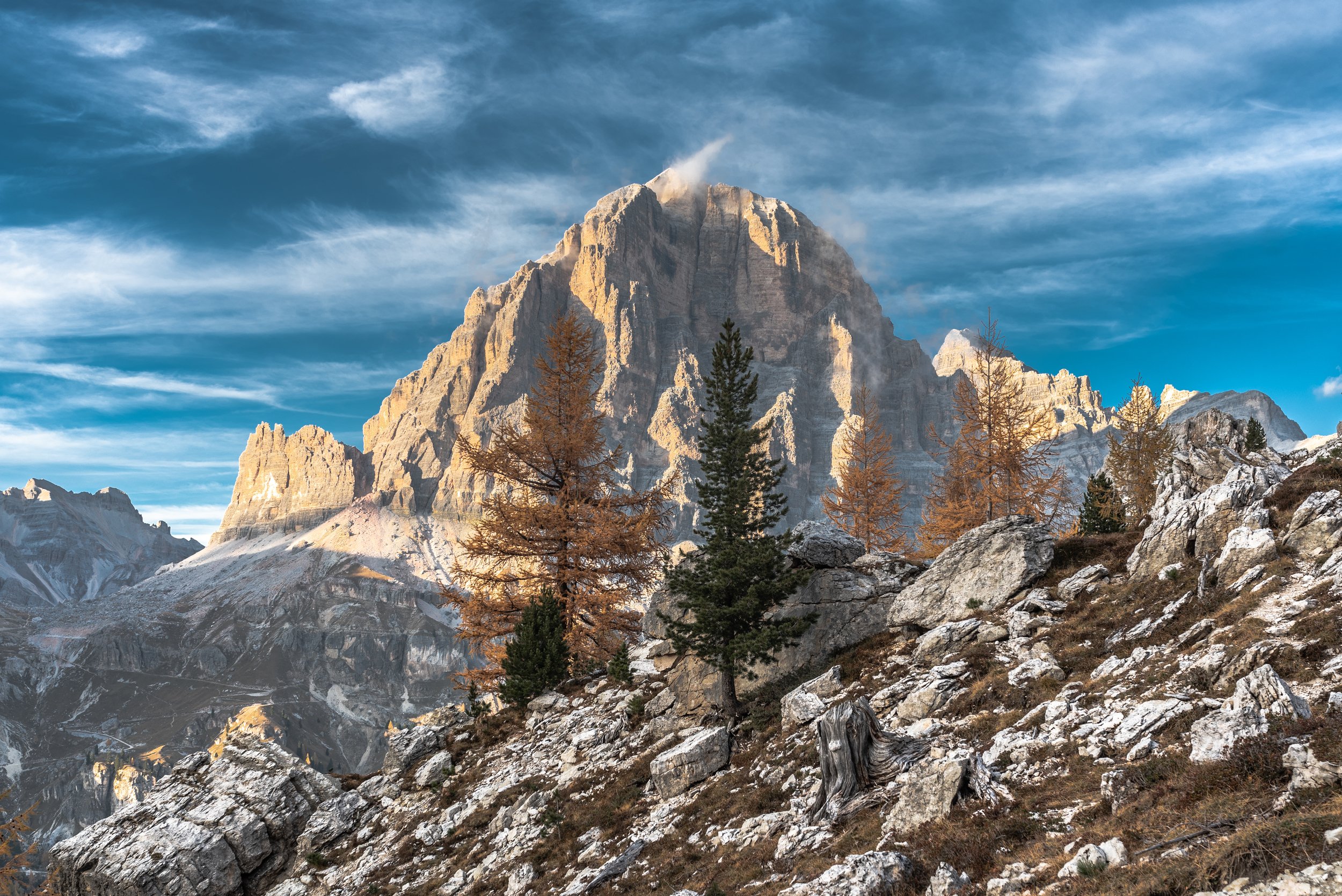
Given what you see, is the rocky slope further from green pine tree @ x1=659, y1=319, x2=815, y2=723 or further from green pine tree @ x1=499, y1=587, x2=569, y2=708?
green pine tree @ x1=659, y1=319, x2=815, y2=723

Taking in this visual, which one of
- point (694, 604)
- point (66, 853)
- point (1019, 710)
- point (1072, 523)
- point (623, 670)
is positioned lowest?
point (66, 853)

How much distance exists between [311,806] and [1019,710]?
77.2 ft

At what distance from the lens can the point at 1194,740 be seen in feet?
34.6

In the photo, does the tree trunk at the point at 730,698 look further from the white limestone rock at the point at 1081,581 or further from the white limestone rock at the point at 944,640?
the white limestone rock at the point at 1081,581

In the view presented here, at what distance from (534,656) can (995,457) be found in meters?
27.8

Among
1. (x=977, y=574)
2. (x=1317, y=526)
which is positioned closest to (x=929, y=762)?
(x=977, y=574)

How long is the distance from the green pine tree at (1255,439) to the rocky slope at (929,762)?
7869mm

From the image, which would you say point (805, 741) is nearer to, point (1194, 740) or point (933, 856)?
point (933, 856)

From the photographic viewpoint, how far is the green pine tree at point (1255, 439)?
3359cm

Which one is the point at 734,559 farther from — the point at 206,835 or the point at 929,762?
the point at 206,835

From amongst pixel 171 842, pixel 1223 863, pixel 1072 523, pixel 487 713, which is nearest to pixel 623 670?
pixel 487 713

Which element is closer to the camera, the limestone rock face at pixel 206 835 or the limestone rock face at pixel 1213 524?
the limestone rock face at pixel 1213 524

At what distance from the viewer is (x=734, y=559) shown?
2211cm

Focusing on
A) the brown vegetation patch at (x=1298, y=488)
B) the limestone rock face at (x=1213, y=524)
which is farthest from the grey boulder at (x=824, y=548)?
the brown vegetation patch at (x=1298, y=488)
